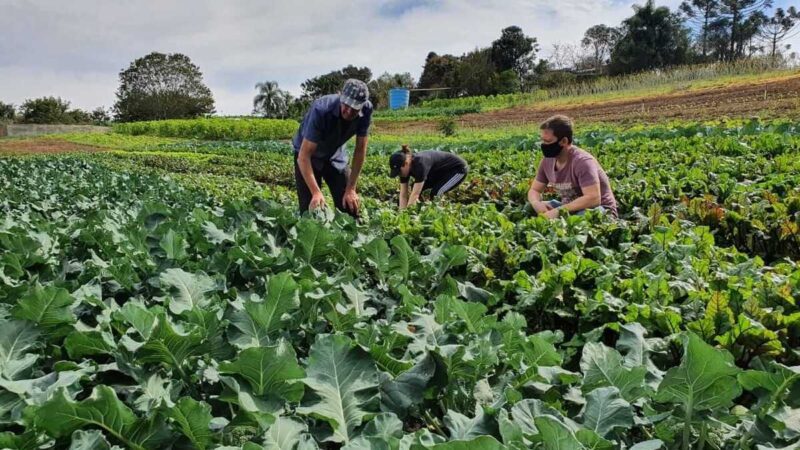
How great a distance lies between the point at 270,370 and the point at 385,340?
0.40 meters

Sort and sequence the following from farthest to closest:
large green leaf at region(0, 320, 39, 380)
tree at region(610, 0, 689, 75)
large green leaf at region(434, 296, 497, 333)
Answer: tree at region(610, 0, 689, 75), large green leaf at region(434, 296, 497, 333), large green leaf at region(0, 320, 39, 380)

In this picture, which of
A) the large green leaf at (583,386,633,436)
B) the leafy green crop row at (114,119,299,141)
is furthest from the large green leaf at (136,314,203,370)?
the leafy green crop row at (114,119,299,141)

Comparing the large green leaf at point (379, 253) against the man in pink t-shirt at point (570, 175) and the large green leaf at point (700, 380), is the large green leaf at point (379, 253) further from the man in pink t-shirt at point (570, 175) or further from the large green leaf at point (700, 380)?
the man in pink t-shirt at point (570, 175)

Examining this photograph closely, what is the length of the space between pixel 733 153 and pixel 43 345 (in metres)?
8.96

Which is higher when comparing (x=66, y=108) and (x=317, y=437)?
(x=66, y=108)

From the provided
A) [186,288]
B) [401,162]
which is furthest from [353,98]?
[186,288]

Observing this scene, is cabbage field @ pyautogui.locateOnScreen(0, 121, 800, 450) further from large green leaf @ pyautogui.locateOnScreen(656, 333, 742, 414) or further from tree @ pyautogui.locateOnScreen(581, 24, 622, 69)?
tree @ pyautogui.locateOnScreen(581, 24, 622, 69)

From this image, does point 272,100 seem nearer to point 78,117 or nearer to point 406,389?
point 78,117

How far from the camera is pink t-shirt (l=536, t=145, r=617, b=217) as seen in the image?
5117mm

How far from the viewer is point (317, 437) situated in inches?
52.8

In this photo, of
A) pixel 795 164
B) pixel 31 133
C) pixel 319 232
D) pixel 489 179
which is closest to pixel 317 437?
pixel 319 232

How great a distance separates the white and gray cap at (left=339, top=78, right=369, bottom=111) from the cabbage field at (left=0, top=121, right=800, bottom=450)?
120 centimetres

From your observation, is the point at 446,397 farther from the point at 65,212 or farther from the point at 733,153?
the point at 733,153

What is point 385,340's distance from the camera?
1.61 meters
